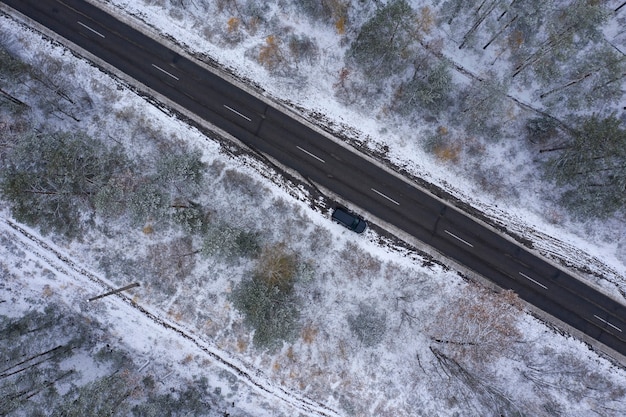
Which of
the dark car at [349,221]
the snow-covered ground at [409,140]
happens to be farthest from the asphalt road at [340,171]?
the dark car at [349,221]

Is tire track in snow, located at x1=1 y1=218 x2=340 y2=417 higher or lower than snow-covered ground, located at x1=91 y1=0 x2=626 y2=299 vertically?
lower

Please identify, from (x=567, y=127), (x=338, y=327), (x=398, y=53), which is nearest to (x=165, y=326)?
(x=338, y=327)

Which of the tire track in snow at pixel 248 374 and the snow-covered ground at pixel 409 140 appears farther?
the snow-covered ground at pixel 409 140

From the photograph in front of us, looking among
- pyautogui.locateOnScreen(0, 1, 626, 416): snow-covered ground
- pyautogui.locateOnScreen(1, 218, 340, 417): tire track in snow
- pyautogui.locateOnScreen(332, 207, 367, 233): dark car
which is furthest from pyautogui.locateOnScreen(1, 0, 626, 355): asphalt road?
pyautogui.locateOnScreen(1, 218, 340, 417): tire track in snow

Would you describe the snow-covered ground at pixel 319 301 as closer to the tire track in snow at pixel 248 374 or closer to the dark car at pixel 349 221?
the tire track in snow at pixel 248 374

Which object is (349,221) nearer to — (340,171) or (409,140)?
(340,171)

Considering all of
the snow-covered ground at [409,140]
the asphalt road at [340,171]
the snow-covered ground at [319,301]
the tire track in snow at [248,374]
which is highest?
the snow-covered ground at [409,140]

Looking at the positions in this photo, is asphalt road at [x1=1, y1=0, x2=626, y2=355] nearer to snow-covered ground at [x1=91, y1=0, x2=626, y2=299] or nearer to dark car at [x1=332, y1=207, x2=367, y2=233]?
snow-covered ground at [x1=91, y1=0, x2=626, y2=299]
